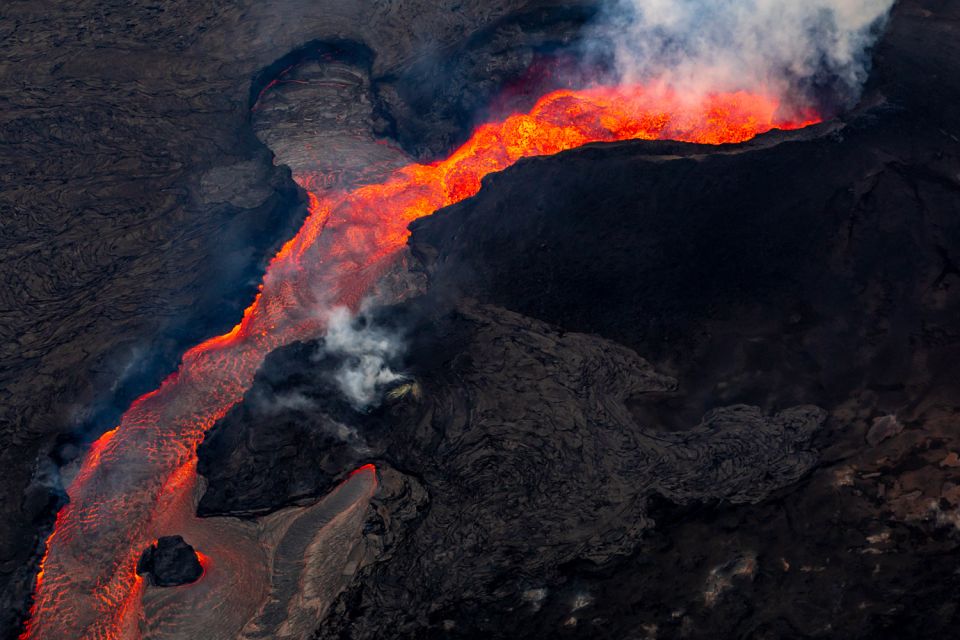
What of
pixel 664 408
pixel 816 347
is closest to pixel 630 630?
pixel 664 408

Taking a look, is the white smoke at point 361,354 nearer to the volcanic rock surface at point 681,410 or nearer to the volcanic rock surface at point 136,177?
the volcanic rock surface at point 681,410

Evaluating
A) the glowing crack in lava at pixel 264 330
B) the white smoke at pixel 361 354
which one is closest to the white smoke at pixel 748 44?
the glowing crack in lava at pixel 264 330

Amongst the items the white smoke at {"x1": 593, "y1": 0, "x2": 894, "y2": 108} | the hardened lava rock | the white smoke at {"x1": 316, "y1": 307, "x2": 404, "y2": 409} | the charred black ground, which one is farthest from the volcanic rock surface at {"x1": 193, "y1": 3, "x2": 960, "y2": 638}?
the white smoke at {"x1": 593, "y1": 0, "x2": 894, "y2": 108}

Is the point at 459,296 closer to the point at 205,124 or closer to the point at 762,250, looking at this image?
the point at 762,250

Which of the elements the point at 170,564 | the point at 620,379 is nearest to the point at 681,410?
the point at 620,379

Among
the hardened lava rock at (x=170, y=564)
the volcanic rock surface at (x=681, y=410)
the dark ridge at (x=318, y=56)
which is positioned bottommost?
the hardened lava rock at (x=170, y=564)

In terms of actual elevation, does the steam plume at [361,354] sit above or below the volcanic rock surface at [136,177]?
below

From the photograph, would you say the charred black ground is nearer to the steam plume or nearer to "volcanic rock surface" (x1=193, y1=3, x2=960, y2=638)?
"volcanic rock surface" (x1=193, y1=3, x2=960, y2=638)
